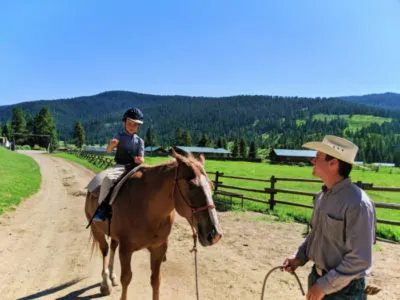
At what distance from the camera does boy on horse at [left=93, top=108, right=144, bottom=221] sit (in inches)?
173

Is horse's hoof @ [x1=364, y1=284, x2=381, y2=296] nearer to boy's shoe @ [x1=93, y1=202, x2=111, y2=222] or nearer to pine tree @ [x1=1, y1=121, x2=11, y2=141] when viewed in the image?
boy's shoe @ [x1=93, y1=202, x2=111, y2=222]

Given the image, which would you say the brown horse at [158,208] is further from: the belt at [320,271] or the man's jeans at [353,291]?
the man's jeans at [353,291]

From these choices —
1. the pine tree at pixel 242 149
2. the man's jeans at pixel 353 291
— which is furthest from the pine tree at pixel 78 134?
the man's jeans at pixel 353 291

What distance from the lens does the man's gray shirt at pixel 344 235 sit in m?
2.05

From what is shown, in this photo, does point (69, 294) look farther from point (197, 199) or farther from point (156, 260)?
point (197, 199)

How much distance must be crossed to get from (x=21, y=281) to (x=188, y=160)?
402cm

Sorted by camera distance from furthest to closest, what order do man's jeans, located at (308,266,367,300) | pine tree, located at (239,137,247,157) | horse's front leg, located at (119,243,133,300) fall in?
pine tree, located at (239,137,247,157), horse's front leg, located at (119,243,133,300), man's jeans, located at (308,266,367,300)

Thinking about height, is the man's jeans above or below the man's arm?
below

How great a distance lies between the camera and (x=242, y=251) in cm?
714

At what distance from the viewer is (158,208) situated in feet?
12.2

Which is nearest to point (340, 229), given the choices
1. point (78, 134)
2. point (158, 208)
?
point (158, 208)

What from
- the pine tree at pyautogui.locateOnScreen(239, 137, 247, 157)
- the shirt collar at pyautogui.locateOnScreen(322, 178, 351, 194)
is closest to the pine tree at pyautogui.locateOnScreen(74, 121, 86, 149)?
the pine tree at pyautogui.locateOnScreen(239, 137, 247, 157)

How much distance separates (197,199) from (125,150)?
2092 millimetres

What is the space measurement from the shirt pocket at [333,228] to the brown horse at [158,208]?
1.07 meters
